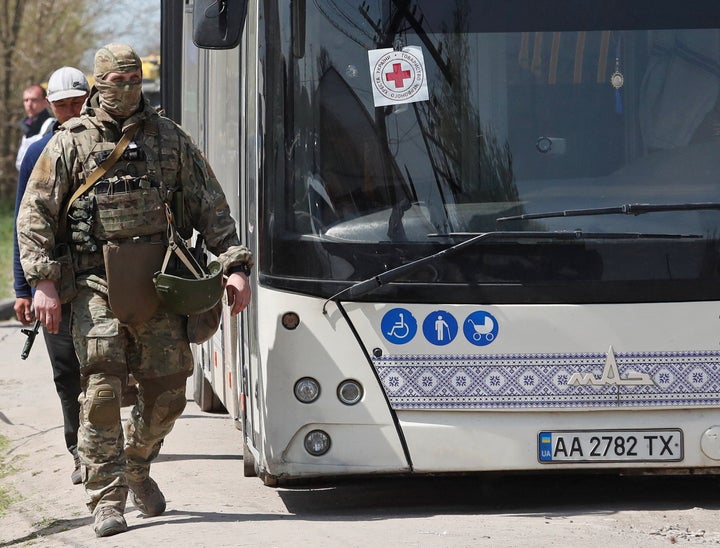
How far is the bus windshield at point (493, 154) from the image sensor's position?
5.80 m

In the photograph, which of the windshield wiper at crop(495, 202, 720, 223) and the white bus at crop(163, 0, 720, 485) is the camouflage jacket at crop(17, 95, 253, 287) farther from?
the windshield wiper at crop(495, 202, 720, 223)

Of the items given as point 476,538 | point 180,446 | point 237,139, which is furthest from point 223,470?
point 476,538

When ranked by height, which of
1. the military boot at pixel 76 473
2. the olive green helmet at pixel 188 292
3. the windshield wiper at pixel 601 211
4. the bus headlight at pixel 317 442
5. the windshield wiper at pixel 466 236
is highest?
the windshield wiper at pixel 601 211

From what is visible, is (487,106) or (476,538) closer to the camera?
(476,538)

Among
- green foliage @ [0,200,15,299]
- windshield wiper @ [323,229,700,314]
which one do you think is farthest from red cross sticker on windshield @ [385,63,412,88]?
green foliage @ [0,200,15,299]

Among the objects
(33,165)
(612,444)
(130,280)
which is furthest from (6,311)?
(612,444)

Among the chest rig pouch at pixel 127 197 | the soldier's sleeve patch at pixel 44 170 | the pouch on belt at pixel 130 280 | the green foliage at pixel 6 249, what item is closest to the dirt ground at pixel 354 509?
the pouch on belt at pixel 130 280

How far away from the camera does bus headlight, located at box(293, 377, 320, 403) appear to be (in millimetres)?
5879

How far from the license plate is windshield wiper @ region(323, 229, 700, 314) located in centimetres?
81

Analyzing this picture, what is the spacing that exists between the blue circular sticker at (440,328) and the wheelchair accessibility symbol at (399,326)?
0.19ft

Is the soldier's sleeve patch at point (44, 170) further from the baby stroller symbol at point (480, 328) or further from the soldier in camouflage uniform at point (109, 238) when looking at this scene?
the baby stroller symbol at point (480, 328)

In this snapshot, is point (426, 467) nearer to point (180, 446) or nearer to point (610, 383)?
point (610, 383)

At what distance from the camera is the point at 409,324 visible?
19.0 feet

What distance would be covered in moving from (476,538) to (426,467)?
0.47 meters
